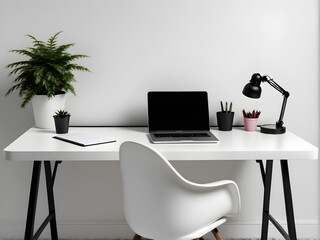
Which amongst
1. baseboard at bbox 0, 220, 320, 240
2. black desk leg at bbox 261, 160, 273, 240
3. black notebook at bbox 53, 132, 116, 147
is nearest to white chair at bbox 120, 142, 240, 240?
black notebook at bbox 53, 132, 116, 147

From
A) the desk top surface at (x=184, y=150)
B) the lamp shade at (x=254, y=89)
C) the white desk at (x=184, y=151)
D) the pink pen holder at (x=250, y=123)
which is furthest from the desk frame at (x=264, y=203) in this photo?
the lamp shade at (x=254, y=89)

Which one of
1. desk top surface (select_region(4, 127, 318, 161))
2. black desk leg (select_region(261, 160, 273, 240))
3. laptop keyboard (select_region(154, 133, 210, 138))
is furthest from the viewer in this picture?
black desk leg (select_region(261, 160, 273, 240))

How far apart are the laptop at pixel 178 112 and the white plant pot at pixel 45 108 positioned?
0.52 metres

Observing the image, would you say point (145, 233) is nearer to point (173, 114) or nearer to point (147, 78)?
point (173, 114)

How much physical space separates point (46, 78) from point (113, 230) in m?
1.11

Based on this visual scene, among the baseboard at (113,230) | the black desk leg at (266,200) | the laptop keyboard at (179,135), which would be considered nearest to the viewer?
the laptop keyboard at (179,135)

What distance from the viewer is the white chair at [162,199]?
1.76 meters

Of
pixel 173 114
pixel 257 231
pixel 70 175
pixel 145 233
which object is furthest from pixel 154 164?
pixel 257 231

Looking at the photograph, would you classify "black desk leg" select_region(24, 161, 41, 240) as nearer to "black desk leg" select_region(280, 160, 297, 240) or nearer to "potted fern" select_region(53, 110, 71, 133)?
"potted fern" select_region(53, 110, 71, 133)

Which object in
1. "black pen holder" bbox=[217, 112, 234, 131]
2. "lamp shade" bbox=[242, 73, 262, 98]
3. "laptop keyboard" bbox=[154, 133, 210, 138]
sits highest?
"lamp shade" bbox=[242, 73, 262, 98]

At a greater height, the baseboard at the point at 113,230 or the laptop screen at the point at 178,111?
the laptop screen at the point at 178,111

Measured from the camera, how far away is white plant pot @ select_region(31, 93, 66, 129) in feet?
8.11

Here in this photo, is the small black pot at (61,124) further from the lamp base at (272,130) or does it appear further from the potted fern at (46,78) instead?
the lamp base at (272,130)

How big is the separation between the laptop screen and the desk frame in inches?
17.9
